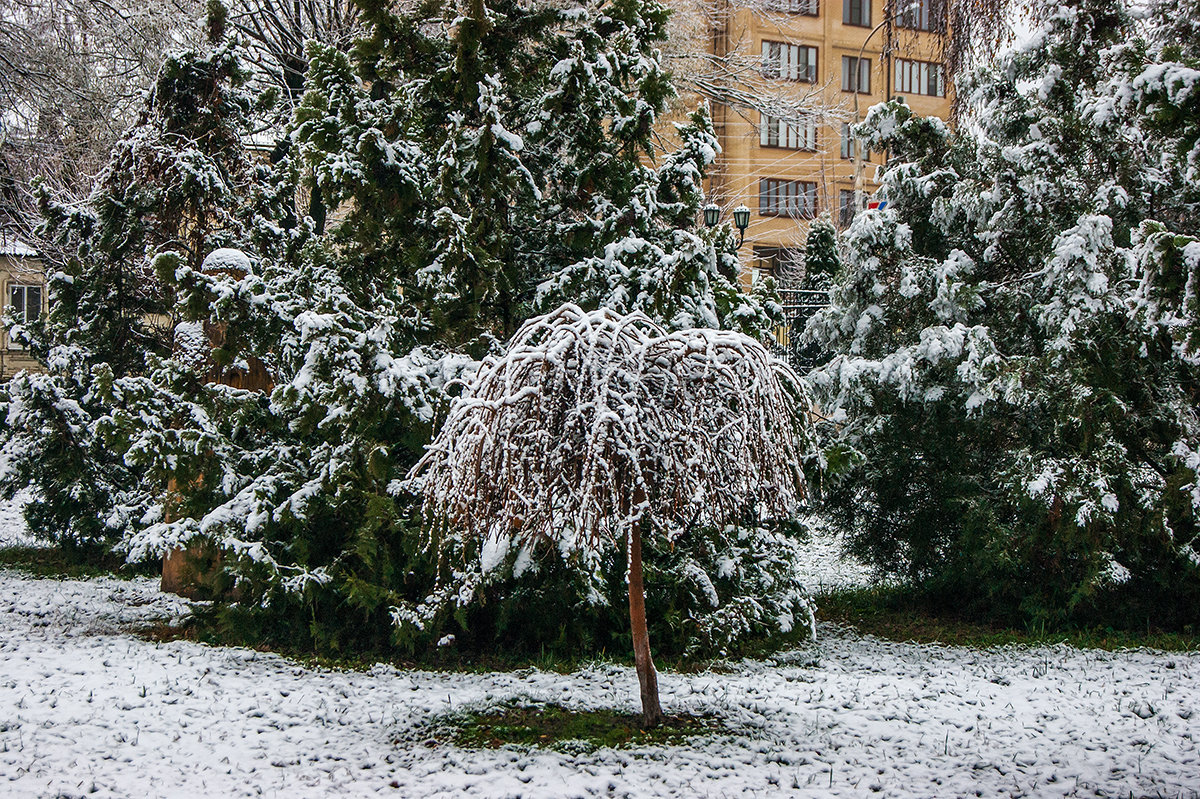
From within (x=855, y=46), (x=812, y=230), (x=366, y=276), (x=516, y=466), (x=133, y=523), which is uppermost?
(x=855, y=46)

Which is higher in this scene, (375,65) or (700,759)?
(375,65)

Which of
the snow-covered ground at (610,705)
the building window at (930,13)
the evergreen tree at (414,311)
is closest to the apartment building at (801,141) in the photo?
the building window at (930,13)

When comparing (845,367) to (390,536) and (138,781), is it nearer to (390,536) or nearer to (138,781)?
(390,536)

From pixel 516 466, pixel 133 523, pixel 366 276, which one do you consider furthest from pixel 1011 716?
pixel 133 523

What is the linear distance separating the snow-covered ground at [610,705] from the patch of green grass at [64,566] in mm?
2651

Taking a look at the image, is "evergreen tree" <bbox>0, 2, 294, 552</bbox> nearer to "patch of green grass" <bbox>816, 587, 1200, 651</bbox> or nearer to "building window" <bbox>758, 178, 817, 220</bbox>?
"patch of green grass" <bbox>816, 587, 1200, 651</bbox>

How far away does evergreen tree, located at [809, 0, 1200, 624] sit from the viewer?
7.06 m

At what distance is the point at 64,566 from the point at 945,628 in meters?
8.64

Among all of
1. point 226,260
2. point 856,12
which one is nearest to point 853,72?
point 856,12

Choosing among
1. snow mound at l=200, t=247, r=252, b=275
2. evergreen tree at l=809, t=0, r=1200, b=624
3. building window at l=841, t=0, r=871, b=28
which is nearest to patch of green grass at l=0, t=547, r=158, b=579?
snow mound at l=200, t=247, r=252, b=275

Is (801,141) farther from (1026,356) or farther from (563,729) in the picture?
(563,729)

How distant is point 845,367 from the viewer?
7.88 m

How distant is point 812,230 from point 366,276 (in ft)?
16.2

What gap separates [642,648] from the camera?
4.88 m
